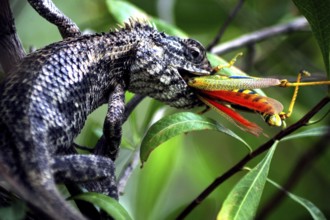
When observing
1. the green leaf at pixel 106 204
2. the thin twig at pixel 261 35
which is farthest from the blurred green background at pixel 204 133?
the green leaf at pixel 106 204

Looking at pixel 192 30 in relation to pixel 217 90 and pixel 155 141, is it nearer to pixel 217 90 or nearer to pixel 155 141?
pixel 217 90

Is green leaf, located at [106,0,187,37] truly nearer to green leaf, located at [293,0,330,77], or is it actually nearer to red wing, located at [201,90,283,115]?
red wing, located at [201,90,283,115]

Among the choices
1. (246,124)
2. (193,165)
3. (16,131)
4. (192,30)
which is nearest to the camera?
(16,131)

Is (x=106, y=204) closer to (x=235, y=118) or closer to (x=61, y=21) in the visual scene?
(x=235, y=118)

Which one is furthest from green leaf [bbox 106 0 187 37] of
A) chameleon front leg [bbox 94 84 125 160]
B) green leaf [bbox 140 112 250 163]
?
green leaf [bbox 140 112 250 163]

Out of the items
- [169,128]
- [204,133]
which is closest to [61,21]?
[169,128]

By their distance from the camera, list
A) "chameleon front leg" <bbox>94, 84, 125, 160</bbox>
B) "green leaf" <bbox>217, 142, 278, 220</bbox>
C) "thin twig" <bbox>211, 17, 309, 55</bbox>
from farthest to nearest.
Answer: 1. "thin twig" <bbox>211, 17, 309, 55</bbox>
2. "chameleon front leg" <bbox>94, 84, 125, 160</bbox>
3. "green leaf" <bbox>217, 142, 278, 220</bbox>

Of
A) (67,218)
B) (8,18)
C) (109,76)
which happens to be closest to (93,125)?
(109,76)
